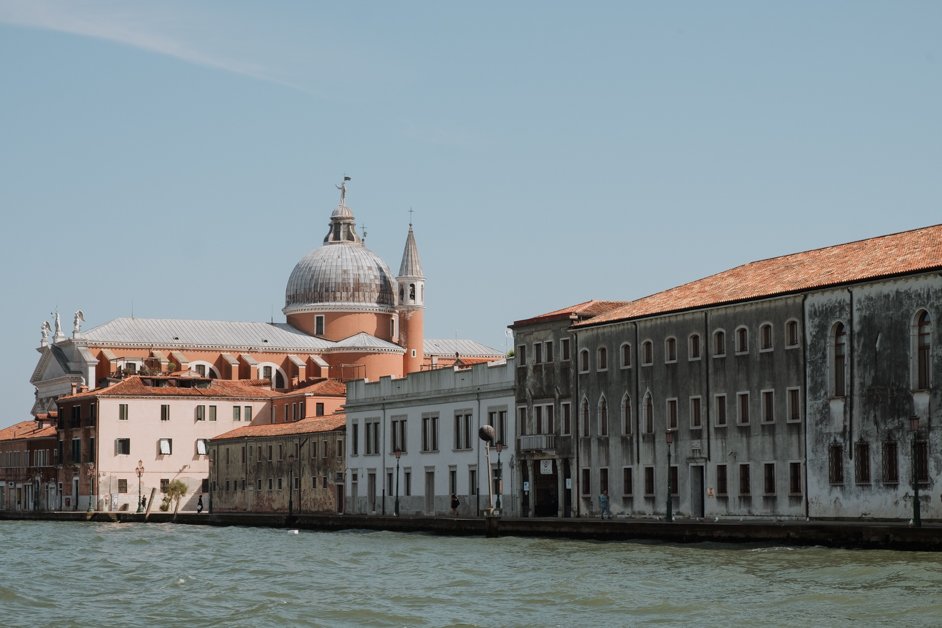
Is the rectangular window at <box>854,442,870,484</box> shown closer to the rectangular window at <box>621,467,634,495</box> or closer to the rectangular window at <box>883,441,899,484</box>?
the rectangular window at <box>883,441,899,484</box>

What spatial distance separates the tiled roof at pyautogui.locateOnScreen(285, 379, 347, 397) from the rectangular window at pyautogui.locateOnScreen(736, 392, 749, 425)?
4388cm

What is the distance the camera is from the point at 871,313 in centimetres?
4575

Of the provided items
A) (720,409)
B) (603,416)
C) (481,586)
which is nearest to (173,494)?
(603,416)

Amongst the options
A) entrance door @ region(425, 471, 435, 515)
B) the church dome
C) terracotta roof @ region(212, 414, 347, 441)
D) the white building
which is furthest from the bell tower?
entrance door @ region(425, 471, 435, 515)

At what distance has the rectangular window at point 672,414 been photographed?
5291 centimetres

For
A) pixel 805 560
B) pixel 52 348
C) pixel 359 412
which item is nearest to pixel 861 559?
pixel 805 560

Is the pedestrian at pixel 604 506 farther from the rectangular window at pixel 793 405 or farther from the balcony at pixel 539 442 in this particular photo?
the rectangular window at pixel 793 405

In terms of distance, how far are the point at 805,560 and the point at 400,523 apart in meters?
23.8

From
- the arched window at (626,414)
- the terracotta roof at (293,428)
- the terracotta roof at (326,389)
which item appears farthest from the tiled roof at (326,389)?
the arched window at (626,414)

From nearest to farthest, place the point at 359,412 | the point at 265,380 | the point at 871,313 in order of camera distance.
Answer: the point at 871,313, the point at 359,412, the point at 265,380

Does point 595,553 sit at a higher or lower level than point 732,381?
lower

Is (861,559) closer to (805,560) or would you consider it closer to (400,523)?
(805,560)

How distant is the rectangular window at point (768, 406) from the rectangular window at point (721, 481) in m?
2.33

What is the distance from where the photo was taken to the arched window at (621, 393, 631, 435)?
181ft
